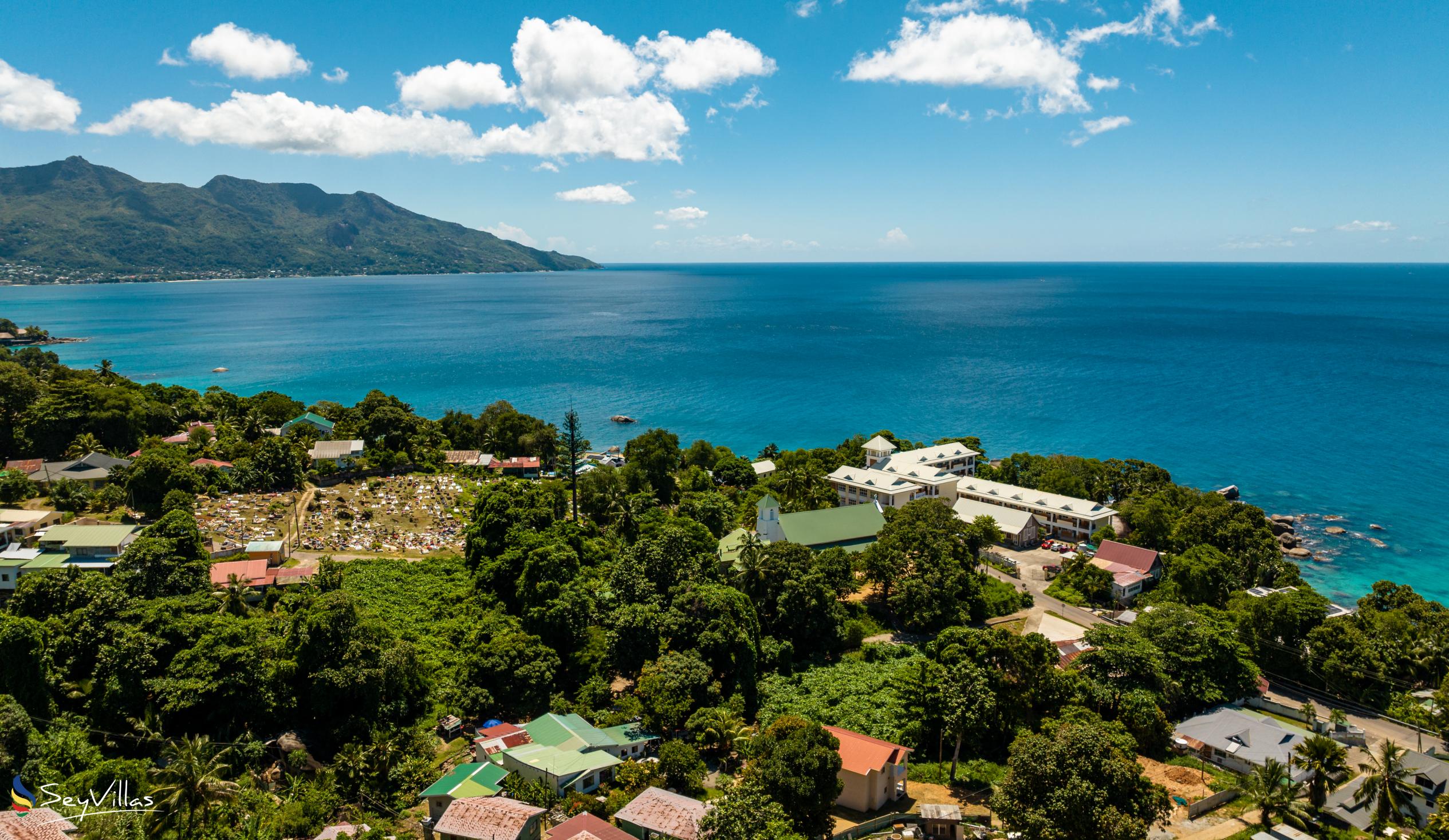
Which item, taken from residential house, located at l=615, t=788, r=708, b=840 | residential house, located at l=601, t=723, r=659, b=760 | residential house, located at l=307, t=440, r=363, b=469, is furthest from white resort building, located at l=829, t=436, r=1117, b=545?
residential house, located at l=307, t=440, r=363, b=469

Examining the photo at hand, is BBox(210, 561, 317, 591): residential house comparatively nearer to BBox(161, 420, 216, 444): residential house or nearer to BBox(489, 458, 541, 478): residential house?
BBox(489, 458, 541, 478): residential house

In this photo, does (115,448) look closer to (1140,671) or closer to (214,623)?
(214,623)

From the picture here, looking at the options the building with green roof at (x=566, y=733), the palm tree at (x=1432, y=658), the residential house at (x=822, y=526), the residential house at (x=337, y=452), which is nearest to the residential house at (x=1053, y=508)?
the residential house at (x=822, y=526)

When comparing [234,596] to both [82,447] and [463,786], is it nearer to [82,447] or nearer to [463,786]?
[463,786]

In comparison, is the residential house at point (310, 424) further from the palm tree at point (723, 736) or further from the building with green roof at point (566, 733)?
the palm tree at point (723, 736)

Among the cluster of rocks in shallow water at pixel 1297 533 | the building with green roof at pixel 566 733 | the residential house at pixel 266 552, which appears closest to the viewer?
the building with green roof at pixel 566 733

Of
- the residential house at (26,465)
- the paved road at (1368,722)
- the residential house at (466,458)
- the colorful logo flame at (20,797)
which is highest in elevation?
the residential house at (26,465)

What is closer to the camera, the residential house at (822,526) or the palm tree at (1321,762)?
the palm tree at (1321,762)
